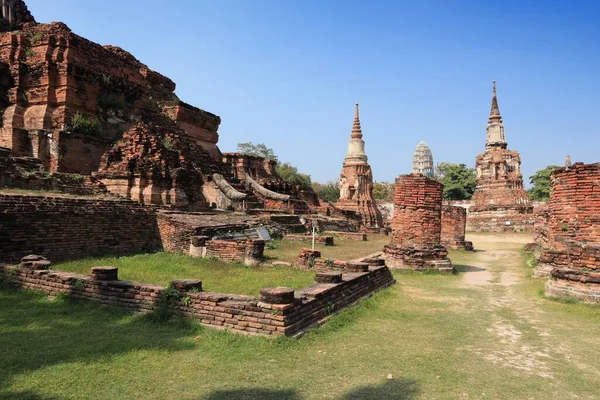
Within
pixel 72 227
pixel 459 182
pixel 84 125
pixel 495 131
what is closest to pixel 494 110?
pixel 495 131

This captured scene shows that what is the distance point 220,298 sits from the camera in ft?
17.8

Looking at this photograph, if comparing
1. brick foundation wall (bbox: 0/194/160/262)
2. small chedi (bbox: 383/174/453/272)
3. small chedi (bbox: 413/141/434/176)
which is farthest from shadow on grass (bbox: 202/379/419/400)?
small chedi (bbox: 413/141/434/176)

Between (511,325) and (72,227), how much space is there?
326 inches

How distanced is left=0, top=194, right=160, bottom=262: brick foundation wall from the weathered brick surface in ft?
37.5

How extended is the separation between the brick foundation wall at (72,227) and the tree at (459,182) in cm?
5454

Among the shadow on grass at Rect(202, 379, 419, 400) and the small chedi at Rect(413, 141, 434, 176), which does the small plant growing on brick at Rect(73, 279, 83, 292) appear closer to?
the shadow on grass at Rect(202, 379, 419, 400)

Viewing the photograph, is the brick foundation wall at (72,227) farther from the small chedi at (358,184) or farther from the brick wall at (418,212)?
the small chedi at (358,184)

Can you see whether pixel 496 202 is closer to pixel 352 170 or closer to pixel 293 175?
pixel 352 170

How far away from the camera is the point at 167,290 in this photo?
18.9 ft

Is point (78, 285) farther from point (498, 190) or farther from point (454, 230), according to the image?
point (498, 190)

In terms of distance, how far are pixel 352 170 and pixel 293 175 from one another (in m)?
19.5

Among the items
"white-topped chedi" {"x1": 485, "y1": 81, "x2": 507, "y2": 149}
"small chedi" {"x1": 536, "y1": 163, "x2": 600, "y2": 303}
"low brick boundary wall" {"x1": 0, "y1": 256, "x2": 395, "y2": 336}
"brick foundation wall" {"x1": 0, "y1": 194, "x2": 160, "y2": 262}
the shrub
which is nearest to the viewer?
"low brick boundary wall" {"x1": 0, "y1": 256, "x2": 395, "y2": 336}

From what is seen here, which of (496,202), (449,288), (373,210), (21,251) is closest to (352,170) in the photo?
(373,210)

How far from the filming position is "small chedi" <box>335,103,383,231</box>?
102 feet
